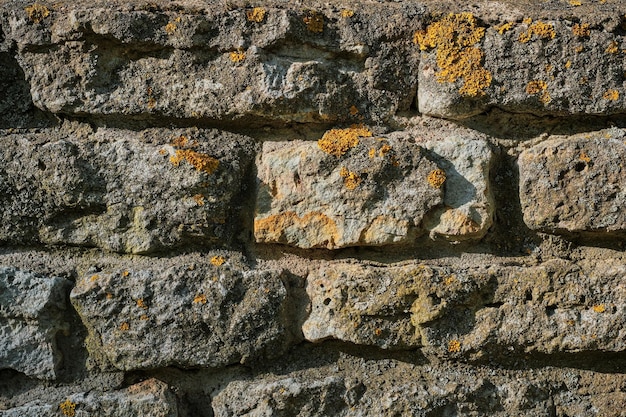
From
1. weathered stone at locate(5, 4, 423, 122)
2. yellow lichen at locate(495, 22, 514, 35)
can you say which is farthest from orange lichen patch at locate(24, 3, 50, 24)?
yellow lichen at locate(495, 22, 514, 35)

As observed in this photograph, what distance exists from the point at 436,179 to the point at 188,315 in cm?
52

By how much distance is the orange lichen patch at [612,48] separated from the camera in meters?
1.19

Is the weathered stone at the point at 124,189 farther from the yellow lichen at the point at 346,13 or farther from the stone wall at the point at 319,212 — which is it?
the yellow lichen at the point at 346,13

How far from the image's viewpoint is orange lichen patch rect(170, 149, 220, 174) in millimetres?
1197

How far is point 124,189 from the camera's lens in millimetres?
1211

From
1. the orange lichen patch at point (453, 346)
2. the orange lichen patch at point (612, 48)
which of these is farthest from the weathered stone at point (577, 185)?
the orange lichen patch at point (453, 346)

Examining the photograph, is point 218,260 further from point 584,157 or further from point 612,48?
point 612,48

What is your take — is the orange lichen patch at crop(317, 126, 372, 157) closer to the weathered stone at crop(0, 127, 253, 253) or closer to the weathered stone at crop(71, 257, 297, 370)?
the weathered stone at crop(0, 127, 253, 253)

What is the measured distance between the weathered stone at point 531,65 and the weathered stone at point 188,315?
1.72ft

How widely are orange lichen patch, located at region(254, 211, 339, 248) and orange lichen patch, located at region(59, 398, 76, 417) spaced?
47cm

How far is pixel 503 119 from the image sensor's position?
125 cm

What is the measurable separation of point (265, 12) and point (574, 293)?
0.77 metres

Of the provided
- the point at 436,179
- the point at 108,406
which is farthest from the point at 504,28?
the point at 108,406

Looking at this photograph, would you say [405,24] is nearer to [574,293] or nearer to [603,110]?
[603,110]
